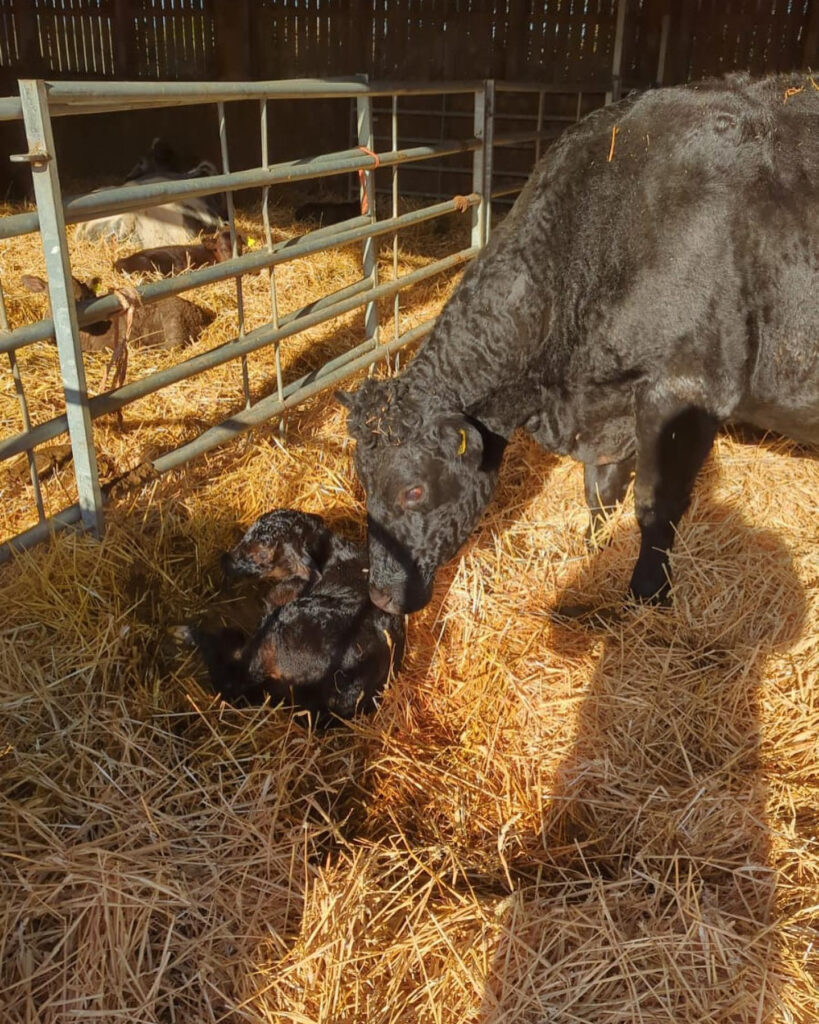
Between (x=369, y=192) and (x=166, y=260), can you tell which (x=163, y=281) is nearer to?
(x=369, y=192)

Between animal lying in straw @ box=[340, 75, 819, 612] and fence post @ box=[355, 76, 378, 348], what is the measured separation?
1.30 meters

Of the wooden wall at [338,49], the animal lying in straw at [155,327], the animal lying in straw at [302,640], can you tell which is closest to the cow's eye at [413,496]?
the animal lying in straw at [302,640]

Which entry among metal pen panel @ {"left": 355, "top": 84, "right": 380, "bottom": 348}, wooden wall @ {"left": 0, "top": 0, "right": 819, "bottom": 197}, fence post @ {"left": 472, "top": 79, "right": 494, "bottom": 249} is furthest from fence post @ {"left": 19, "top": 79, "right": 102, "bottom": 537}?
wooden wall @ {"left": 0, "top": 0, "right": 819, "bottom": 197}

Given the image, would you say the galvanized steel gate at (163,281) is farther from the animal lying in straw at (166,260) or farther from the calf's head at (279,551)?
the animal lying in straw at (166,260)

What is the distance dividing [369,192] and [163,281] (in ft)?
6.18

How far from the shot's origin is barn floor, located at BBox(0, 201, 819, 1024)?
2.13 m

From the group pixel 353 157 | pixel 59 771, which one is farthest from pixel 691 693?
pixel 353 157

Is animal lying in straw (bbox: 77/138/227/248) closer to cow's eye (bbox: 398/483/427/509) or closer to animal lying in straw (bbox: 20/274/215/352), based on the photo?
animal lying in straw (bbox: 20/274/215/352)

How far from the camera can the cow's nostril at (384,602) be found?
127 inches

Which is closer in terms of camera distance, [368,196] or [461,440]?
[461,440]

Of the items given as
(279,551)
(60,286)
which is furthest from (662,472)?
(60,286)

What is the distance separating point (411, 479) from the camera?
3.35 metres

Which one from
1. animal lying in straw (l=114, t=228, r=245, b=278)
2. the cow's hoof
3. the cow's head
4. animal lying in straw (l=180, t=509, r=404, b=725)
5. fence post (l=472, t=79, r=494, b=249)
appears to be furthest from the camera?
animal lying in straw (l=114, t=228, r=245, b=278)

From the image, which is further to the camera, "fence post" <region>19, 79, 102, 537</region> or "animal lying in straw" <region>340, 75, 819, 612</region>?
"animal lying in straw" <region>340, 75, 819, 612</region>
